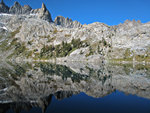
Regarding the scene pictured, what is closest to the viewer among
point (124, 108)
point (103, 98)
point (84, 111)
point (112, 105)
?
point (84, 111)

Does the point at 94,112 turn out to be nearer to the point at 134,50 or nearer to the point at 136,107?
Result: the point at 136,107

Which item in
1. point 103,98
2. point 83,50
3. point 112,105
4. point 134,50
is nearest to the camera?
point 112,105

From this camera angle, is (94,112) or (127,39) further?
(127,39)

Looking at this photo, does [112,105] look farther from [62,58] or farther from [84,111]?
[62,58]

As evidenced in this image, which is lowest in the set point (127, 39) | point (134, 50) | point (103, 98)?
point (103, 98)

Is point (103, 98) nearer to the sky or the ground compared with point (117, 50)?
nearer to the ground

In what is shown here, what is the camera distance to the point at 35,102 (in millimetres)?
18859

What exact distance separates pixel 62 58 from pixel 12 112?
182 m

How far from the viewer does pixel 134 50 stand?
552 ft

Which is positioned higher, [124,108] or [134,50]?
[134,50]

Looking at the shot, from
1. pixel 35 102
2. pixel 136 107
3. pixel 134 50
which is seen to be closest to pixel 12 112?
pixel 35 102

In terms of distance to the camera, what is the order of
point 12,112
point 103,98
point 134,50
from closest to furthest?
point 12,112
point 103,98
point 134,50

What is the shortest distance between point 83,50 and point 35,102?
173817 mm

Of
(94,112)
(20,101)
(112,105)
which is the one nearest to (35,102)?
(20,101)
